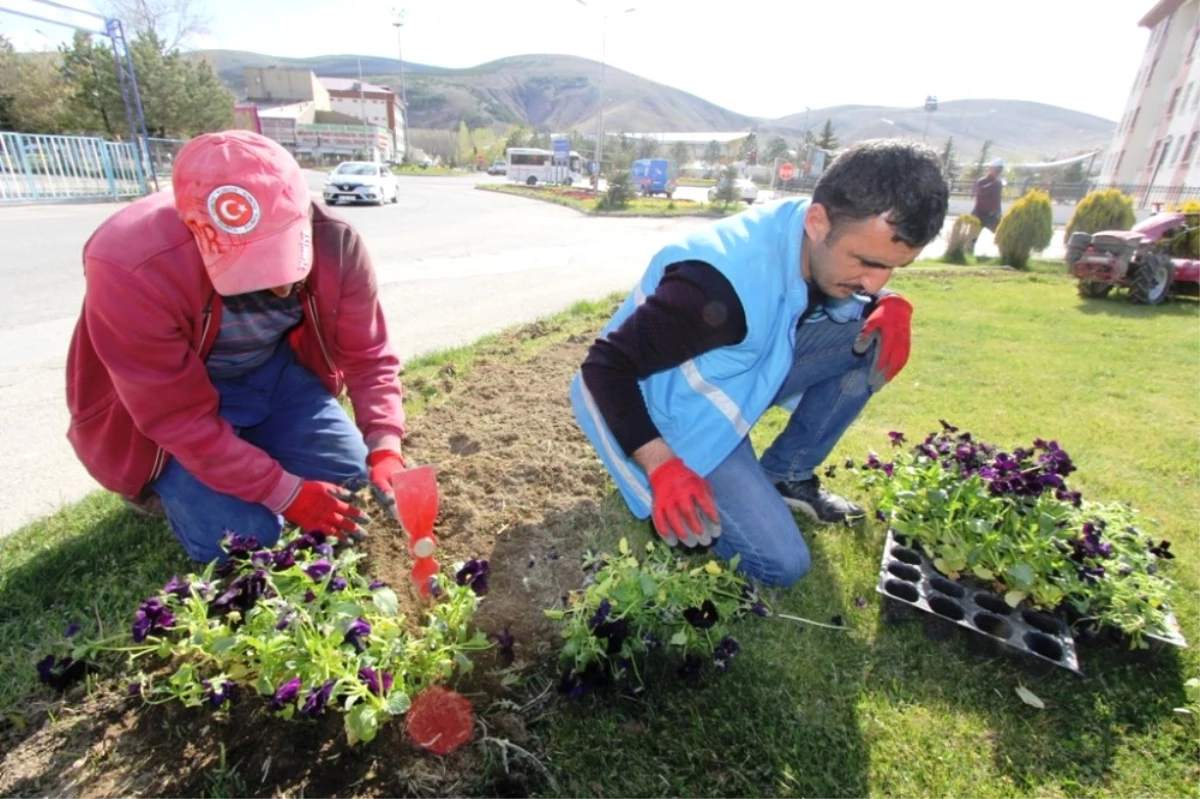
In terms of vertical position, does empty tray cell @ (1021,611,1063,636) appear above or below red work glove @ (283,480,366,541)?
below

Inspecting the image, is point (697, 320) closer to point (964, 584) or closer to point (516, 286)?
point (964, 584)

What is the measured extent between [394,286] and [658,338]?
5321 mm

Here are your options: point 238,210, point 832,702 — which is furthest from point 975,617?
point 238,210

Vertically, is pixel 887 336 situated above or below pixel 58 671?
above

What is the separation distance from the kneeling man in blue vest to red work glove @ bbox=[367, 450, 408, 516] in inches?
25.2

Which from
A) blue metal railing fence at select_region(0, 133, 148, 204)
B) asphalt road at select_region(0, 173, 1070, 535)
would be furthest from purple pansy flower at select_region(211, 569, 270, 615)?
blue metal railing fence at select_region(0, 133, 148, 204)

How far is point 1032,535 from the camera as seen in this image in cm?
186

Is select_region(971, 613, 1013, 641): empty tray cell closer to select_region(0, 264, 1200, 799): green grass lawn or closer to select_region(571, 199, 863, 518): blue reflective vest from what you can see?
select_region(0, 264, 1200, 799): green grass lawn

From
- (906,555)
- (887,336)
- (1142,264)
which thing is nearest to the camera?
(906,555)

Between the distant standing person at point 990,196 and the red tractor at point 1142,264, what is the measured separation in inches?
202

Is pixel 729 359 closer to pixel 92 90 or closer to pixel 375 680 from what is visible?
pixel 375 680

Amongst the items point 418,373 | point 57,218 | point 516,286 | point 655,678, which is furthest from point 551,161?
point 655,678

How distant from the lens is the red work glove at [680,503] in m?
1.78

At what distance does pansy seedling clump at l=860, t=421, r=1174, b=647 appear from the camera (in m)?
1.81
